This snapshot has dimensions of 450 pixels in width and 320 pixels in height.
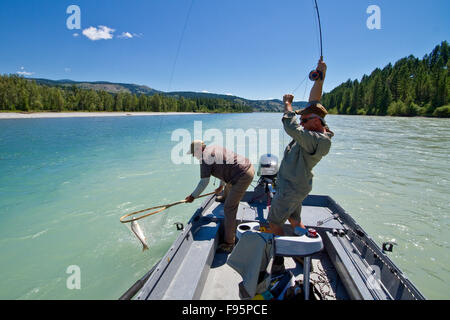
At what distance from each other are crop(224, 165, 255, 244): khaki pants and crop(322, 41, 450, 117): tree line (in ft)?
223

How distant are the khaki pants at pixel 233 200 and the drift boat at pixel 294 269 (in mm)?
245

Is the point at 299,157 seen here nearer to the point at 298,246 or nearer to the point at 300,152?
the point at 300,152

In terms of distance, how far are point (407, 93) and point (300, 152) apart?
8199cm

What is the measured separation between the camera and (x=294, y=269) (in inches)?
125

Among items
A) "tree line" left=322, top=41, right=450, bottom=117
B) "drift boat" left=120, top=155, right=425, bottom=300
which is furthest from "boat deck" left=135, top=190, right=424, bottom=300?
"tree line" left=322, top=41, right=450, bottom=117

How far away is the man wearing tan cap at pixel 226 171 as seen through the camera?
3.25 meters

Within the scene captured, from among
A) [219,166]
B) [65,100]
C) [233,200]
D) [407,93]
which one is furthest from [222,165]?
[65,100]

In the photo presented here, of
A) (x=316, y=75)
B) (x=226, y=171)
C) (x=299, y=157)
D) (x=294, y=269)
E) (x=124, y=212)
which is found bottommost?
(x=124, y=212)

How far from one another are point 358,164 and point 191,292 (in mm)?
13775

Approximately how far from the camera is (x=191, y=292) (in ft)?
7.81

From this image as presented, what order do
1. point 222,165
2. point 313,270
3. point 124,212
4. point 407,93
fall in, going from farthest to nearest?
point 407,93 → point 124,212 → point 222,165 → point 313,270

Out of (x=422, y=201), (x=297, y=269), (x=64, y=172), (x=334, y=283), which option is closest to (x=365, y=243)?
(x=334, y=283)

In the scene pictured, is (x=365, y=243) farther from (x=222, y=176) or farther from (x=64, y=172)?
(x=64, y=172)

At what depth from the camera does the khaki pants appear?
11.1ft
